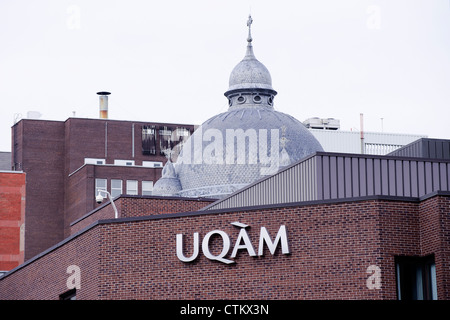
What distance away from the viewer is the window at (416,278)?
1567 inches

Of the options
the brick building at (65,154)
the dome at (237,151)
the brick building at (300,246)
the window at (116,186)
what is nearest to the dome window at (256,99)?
the dome at (237,151)

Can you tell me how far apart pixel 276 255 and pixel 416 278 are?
4.56 metres

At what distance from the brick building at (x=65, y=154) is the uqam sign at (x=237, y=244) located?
244ft

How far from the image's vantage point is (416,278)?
40.3m

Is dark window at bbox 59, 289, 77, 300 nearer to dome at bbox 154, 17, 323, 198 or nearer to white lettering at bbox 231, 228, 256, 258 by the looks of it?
white lettering at bbox 231, 228, 256, 258

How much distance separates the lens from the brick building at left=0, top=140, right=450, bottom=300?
3966 centimetres

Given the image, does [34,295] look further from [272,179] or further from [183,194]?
[183,194]

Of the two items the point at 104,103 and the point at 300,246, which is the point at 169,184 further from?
the point at 104,103

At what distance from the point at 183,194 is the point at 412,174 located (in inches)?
1375

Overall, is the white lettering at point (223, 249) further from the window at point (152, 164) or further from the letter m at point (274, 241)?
the window at point (152, 164)

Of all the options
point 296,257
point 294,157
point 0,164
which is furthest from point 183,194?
point 0,164

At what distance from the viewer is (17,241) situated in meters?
109

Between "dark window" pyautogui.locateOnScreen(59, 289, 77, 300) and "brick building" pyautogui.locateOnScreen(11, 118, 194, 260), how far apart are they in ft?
224
